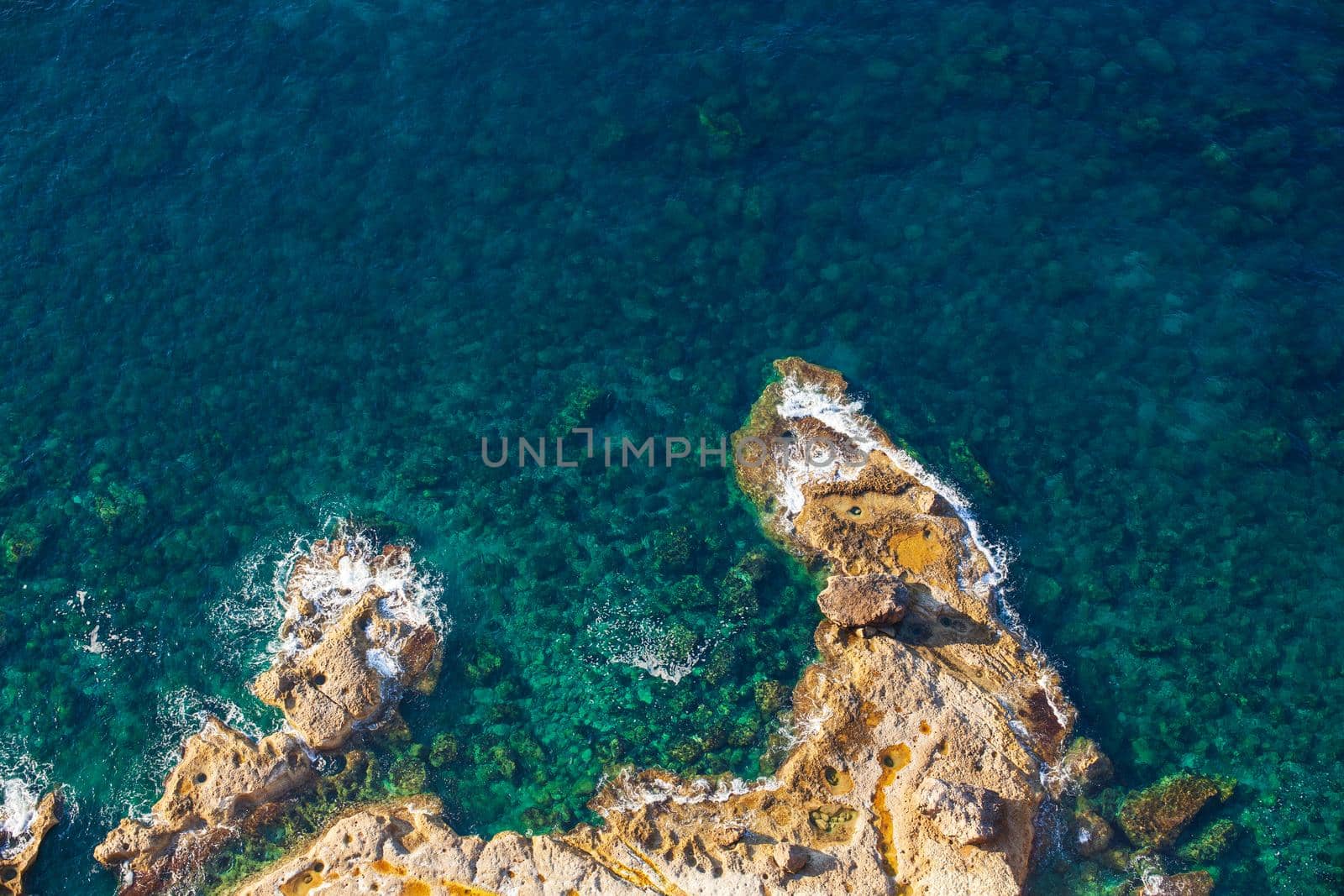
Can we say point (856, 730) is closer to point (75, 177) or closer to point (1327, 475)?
point (1327, 475)

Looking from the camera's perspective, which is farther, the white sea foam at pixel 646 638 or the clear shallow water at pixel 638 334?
the white sea foam at pixel 646 638

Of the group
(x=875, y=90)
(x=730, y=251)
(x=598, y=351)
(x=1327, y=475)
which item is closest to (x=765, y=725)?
(x=598, y=351)

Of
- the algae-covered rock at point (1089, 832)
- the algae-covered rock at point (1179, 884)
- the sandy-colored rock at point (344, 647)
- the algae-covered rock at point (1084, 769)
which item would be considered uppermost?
the sandy-colored rock at point (344, 647)

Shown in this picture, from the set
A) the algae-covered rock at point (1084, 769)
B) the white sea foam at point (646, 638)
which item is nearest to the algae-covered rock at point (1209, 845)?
the algae-covered rock at point (1084, 769)

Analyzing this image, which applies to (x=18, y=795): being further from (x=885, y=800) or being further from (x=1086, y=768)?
(x=1086, y=768)

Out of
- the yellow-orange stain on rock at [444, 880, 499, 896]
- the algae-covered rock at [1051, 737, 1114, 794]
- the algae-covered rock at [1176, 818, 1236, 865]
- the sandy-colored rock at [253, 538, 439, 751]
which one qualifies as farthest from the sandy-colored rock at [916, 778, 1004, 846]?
the sandy-colored rock at [253, 538, 439, 751]

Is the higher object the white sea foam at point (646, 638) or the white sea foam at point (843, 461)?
the white sea foam at point (843, 461)

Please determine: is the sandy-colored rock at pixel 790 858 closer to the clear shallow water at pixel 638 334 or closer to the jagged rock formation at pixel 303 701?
the clear shallow water at pixel 638 334
